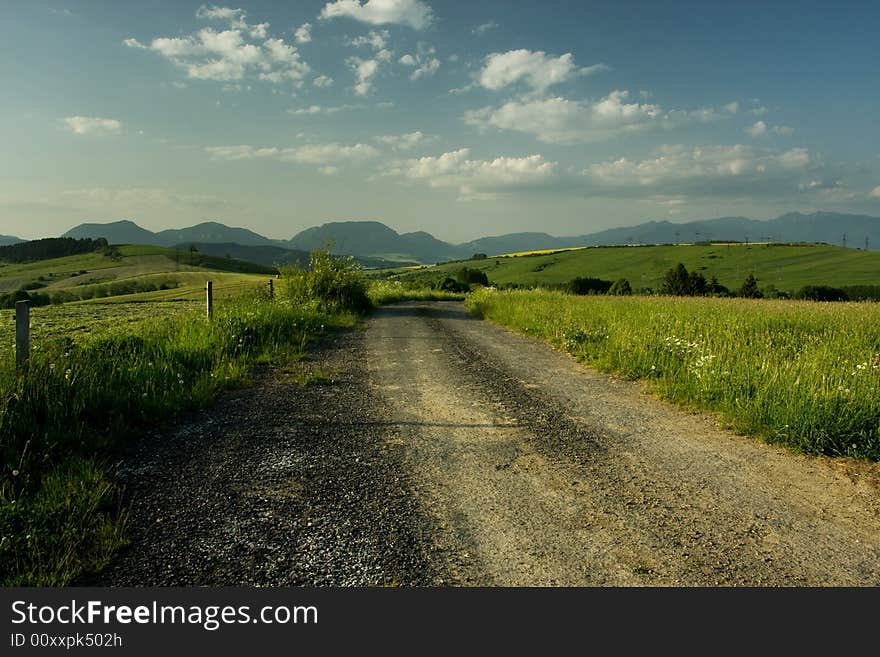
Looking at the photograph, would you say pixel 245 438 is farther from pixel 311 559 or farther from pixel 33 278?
pixel 33 278

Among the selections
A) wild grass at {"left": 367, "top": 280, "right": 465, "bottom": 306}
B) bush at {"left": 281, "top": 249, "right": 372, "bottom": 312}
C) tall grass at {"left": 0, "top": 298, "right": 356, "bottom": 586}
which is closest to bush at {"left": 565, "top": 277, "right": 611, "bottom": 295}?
wild grass at {"left": 367, "top": 280, "right": 465, "bottom": 306}

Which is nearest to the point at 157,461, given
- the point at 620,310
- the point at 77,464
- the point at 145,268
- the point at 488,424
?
the point at 77,464

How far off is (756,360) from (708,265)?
122079 mm

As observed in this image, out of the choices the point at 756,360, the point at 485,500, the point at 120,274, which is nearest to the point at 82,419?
the point at 485,500

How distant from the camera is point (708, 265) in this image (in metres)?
117

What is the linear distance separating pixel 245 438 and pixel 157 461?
1.01 meters

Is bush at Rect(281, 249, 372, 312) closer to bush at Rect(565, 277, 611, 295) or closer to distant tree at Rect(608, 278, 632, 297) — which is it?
distant tree at Rect(608, 278, 632, 297)

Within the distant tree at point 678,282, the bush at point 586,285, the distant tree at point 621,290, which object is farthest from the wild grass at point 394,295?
the distant tree at point 678,282

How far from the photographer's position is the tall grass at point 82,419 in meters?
3.66

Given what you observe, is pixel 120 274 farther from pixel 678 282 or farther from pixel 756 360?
pixel 756 360

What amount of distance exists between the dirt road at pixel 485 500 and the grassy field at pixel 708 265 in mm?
92121

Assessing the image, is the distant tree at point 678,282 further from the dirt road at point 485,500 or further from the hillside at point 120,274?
the dirt road at point 485,500

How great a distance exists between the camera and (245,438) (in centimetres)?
629

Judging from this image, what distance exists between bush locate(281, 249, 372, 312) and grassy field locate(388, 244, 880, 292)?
74.0 m
